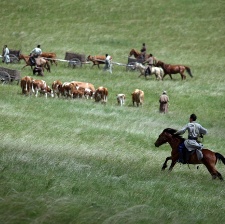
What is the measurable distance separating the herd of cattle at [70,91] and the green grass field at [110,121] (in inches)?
24.6

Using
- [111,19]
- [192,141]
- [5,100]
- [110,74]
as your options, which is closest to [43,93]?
[5,100]

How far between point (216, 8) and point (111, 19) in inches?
426

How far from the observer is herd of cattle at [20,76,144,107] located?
3784 cm

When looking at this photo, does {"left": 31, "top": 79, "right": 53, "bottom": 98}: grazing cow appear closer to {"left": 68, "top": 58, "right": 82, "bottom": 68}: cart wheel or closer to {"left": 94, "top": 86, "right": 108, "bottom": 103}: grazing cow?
{"left": 94, "top": 86, "right": 108, "bottom": 103}: grazing cow

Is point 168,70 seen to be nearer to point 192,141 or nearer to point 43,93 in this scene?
point 43,93

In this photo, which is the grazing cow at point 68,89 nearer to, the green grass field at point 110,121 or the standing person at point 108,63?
→ the green grass field at point 110,121

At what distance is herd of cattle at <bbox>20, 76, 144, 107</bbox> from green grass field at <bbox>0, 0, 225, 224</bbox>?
62cm

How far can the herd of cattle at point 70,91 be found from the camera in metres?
37.8

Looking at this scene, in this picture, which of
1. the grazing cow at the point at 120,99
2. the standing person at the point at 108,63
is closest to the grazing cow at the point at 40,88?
the grazing cow at the point at 120,99

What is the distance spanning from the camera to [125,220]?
10430mm

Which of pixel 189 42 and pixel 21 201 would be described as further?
pixel 189 42

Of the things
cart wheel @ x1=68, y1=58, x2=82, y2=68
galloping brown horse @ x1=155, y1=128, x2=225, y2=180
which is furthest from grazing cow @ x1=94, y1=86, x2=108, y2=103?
galloping brown horse @ x1=155, y1=128, x2=225, y2=180

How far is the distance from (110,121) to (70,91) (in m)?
7.38

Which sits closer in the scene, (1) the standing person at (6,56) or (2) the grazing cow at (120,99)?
(2) the grazing cow at (120,99)
